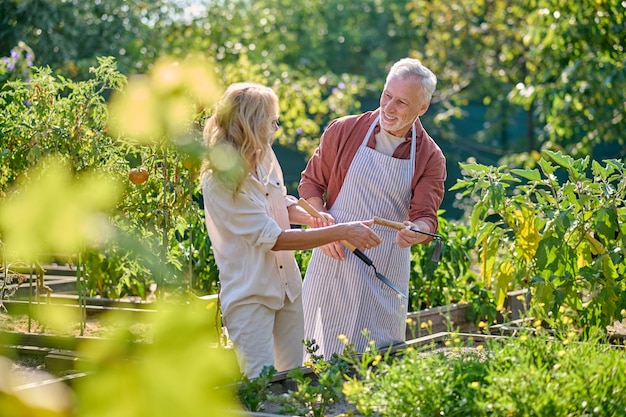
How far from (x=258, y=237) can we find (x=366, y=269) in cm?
92

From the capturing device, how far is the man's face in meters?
3.84

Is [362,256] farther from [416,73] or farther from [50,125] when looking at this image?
[50,125]

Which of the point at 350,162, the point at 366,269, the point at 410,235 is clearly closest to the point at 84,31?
the point at 350,162

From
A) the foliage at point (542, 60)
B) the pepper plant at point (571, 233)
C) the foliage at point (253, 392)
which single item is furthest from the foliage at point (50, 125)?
the foliage at point (542, 60)

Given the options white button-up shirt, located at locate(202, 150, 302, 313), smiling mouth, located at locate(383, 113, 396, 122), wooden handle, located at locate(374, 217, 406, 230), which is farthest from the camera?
smiling mouth, located at locate(383, 113, 396, 122)

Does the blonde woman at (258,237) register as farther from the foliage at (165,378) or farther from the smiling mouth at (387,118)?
the foliage at (165,378)

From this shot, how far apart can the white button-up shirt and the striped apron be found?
52cm

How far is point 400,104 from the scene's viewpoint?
3.89m

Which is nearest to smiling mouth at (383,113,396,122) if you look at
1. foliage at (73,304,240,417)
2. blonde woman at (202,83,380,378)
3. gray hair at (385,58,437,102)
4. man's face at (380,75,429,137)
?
man's face at (380,75,429,137)

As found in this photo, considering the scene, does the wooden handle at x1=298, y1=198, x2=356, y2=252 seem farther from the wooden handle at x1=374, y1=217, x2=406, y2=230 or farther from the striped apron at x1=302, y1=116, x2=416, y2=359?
the striped apron at x1=302, y1=116, x2=416, y2=359

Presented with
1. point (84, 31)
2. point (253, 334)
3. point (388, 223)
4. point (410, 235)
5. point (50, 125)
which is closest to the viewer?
point (253, 334)

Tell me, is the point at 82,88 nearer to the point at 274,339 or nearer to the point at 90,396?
the point at 274,339

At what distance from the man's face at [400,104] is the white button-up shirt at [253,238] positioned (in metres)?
0.61

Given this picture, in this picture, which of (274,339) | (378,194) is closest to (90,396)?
(274,339)
